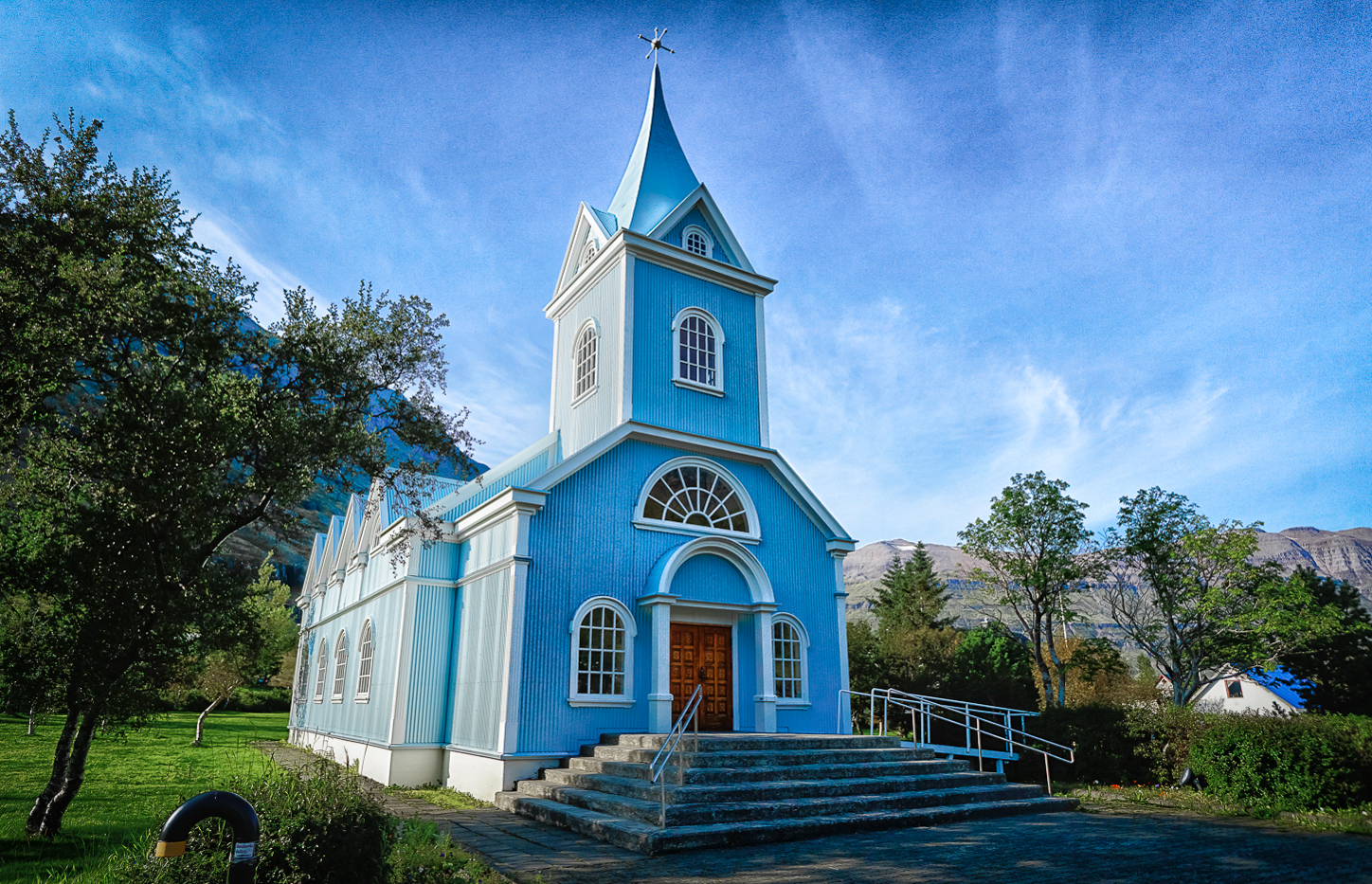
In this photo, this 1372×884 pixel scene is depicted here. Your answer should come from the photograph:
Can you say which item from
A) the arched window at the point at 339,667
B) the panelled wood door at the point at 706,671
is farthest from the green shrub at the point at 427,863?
the arched window at the point at 339,667

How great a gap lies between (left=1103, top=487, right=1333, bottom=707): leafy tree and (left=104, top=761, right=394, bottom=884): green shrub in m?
27.1

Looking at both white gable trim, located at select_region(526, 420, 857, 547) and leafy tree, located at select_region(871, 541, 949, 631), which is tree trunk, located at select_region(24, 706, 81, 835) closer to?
white gable trim, located at select_region(526, 420, 857, 547)

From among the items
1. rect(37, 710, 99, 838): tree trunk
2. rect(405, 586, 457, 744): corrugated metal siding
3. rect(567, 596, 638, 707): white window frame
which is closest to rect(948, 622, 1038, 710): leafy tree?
rect(567, 596, 638, 707): white window frame

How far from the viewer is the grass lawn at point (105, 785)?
8242mm

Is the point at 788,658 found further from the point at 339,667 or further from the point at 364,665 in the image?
the point at 339,667

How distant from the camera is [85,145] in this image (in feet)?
30.5

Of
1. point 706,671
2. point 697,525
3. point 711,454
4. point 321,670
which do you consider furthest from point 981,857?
point 321,670

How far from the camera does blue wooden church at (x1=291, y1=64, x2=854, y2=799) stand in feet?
45.7

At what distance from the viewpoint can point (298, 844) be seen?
5.51 m

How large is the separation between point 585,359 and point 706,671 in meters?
7.80

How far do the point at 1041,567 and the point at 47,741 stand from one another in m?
32.1

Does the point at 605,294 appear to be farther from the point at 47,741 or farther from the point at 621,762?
the point at 47,741

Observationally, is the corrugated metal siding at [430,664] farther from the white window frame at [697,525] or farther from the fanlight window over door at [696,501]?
the fanlight window over door at [696,501]

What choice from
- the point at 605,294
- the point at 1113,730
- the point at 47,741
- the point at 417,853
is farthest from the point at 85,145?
the point at 47,741
